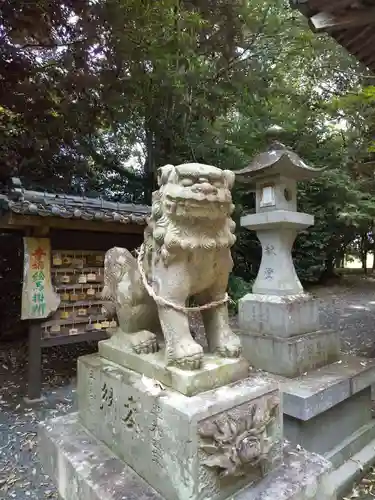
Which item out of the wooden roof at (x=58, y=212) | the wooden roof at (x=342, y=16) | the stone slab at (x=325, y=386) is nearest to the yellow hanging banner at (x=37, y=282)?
the wooden roof at (x=58, y=212)

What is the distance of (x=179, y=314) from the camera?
1.72 meters

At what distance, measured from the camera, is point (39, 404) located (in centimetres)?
405

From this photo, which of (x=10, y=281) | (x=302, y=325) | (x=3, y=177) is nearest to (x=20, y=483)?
(x=302, y=325)

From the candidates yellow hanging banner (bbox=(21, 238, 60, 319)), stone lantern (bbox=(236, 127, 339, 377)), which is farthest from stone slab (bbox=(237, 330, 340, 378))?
yellow hanging banner (bbox=(21, 238, 60, 319))

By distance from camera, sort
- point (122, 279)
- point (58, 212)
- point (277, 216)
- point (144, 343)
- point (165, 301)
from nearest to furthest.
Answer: point (165, 301) → point (144, 343) → point (122, 279) → point (277, 216) → point (58, 212)

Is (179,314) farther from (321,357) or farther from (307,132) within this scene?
(307,132)

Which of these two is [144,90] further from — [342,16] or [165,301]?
[165,301]

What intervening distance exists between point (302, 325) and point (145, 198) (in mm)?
5521

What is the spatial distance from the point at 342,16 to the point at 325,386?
3064 mm

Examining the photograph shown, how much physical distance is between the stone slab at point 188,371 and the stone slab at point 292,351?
64.6 inches

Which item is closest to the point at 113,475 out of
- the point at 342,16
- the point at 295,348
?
the point at 295,348

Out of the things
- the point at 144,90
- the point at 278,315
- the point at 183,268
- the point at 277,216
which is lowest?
the point at 278,315

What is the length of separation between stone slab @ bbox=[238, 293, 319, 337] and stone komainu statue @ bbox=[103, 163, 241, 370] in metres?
1.72

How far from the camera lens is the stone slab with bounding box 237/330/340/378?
3.25 meters
